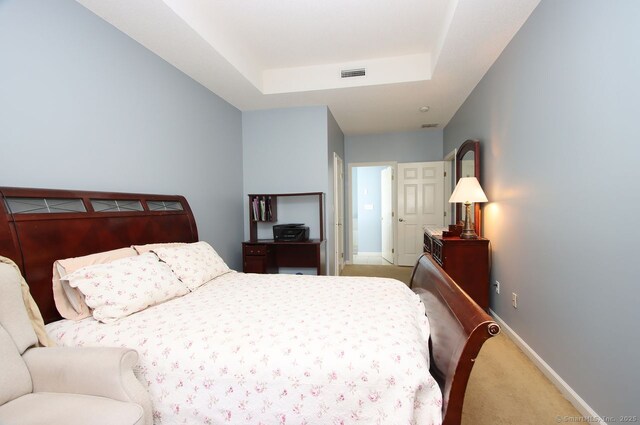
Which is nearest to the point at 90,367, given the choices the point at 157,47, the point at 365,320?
the point at 365,320

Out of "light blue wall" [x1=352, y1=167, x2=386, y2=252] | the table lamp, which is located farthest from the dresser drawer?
"light blue wall" [x1=352, y1=167, x2=386, y2=252]

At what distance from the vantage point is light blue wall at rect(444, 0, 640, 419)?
50.9 inches

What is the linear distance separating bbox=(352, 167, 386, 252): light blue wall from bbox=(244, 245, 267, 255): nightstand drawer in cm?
365

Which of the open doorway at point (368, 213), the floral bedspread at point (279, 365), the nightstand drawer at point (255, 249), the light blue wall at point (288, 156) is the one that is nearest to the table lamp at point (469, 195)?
the light blue wall at point (288, 156)

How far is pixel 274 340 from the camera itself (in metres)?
1.21

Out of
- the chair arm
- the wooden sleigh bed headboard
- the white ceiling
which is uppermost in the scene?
the white ceiling

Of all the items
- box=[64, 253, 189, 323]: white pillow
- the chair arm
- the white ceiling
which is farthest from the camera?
the white ceiling

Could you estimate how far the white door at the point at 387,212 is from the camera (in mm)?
5621

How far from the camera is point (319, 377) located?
108 cm

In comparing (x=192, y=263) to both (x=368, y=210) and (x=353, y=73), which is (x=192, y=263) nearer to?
(x=353, y=73)

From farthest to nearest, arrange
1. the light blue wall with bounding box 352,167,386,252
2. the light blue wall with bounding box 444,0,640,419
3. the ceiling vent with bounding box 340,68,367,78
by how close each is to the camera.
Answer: the light blue wall with bounding box 352,167,386,252 < the ceiling vent with bounding box 340,68,367,78 < the light blue wall with bounding box 444,0,640,419

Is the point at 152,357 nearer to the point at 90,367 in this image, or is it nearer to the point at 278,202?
the point at 90,367

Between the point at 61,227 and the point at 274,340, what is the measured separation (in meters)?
1.39

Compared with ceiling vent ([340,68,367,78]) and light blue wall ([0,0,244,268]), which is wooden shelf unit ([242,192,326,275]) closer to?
light blue wall ([0,0,244,268])
